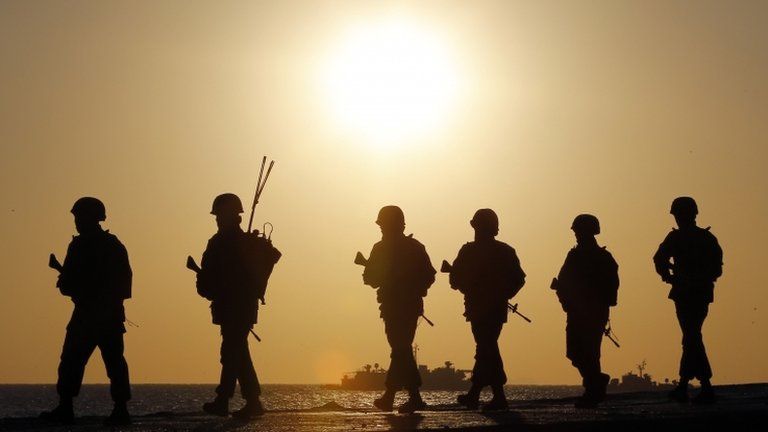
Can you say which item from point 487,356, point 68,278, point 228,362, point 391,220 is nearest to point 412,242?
point 391,220

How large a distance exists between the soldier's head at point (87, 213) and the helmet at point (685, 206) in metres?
7.21

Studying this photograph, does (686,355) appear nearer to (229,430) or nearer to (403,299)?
(403,299)

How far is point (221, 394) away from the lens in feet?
44.1

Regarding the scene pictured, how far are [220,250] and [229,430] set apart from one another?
3445 mm

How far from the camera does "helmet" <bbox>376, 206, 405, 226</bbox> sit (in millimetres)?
15211

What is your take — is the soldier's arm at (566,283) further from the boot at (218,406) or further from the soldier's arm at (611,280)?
the boot at (218,406)

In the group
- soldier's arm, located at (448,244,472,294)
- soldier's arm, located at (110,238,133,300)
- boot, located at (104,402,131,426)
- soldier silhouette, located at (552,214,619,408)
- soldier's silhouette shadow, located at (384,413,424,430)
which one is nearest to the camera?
soldier's silhouette shadow, located at (384,413,424,430)

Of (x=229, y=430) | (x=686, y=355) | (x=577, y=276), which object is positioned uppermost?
(x=577, y=276)

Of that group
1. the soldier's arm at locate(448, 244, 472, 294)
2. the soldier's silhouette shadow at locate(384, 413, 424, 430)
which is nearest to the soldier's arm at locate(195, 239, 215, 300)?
the soldier's silhouette shadow at locate(384, 413, 424, 430)

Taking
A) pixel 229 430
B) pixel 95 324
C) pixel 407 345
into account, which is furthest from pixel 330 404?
pixel 229 430

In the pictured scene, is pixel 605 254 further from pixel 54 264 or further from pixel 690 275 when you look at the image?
pixel 54 264

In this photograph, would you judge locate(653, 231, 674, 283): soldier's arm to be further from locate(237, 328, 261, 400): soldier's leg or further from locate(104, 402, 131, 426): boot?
locate(104, 402, 131, 426): boot

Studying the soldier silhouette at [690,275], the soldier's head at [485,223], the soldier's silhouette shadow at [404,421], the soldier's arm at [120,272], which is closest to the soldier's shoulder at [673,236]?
the soldier silhouette at [690,275]

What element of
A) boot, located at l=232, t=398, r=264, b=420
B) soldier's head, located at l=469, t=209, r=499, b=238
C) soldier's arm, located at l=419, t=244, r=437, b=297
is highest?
soldier's head, located at l=469, t=209, r=499, b=238
